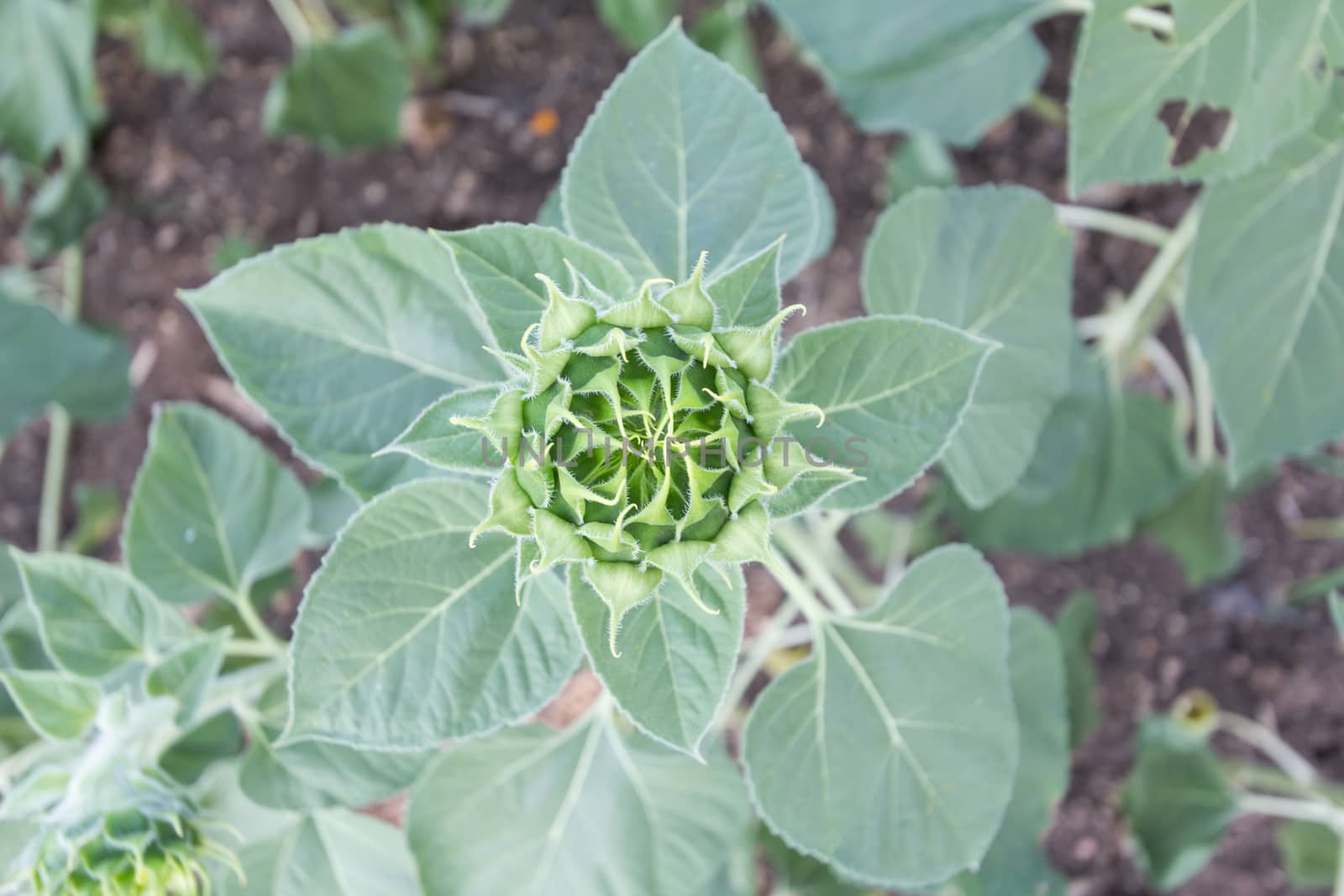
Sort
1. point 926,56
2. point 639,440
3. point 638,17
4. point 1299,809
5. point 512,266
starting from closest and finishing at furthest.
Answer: point 639,440, point 512,266, point 926,56, point 1299,809, point 638,17

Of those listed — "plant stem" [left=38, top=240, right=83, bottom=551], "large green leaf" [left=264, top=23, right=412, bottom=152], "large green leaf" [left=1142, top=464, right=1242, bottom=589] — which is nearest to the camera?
"large green leaf" [left=1142, top=464, right=1242, bottom=589]

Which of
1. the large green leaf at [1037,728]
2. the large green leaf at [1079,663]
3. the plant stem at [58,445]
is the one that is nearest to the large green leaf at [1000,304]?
the large green leaf at [1037,728]

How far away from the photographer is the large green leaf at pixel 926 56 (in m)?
1.74

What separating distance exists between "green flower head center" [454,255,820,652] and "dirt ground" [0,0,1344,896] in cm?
186

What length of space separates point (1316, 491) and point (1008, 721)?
178 cm

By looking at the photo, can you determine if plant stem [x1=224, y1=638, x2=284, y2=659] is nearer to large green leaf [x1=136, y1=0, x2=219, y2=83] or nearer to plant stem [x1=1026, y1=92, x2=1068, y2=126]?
large green leaf [x1=136, y1=0, x2=219, y2=83]

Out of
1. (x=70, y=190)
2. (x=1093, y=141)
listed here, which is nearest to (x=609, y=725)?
(x=1093, y=141)

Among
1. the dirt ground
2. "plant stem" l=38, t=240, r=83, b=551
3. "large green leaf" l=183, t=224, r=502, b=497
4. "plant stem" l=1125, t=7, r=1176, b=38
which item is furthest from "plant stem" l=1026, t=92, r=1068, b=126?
"plant stem" l=38, t=240, r=83, b=551

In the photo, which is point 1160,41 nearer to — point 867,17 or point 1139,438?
point 867,17

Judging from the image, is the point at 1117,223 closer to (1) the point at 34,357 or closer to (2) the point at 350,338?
(2) the point at 350,338

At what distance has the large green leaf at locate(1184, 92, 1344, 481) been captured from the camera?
61.1 inches

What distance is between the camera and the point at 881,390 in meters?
1.16

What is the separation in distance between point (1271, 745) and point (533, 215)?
225 centimetres

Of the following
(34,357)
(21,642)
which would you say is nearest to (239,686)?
(21,642)
